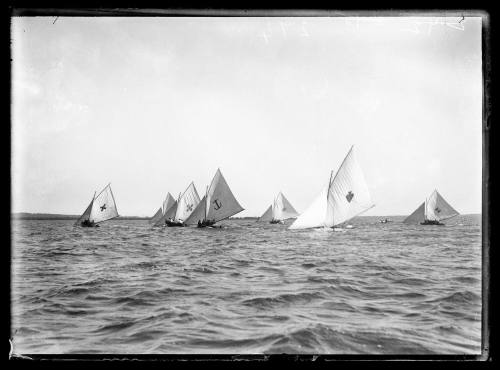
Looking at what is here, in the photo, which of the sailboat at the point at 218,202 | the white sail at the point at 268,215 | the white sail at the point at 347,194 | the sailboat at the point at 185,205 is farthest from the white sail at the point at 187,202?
the white sail at the point at 268,215

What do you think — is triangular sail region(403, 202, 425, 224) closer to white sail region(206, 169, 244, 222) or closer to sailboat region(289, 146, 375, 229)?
sailboat region(289, 146, 375, 229)

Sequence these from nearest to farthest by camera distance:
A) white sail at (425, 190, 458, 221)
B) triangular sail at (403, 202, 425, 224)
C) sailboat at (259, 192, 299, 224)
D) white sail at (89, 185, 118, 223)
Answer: white sail at (89, 185, 118, 223)
white sail at (425, 190, 458, 221)
triangular sail at (403, 202, 425, 224)
sailboat at (259, 192, 299, 224)

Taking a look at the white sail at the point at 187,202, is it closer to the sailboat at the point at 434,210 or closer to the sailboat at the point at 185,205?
the sailboat at the point at 185,205

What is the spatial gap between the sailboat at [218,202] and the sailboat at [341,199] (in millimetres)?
7101

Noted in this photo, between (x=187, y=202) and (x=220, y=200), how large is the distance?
37.7 ft

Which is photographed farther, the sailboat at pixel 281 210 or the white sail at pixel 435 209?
the sailboat at pixel 281 210

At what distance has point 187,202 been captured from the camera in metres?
46.9

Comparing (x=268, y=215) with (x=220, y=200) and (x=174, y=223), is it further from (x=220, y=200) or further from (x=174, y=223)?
(x=220, y=200)

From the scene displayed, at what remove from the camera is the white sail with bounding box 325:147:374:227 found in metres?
28.2

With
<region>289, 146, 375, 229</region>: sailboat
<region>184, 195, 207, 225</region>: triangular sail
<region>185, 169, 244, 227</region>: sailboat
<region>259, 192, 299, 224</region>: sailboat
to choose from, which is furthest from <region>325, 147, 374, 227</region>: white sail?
<region>259, 192, 299, 224</region>: sailboat

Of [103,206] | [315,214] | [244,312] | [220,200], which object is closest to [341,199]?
[315,214]

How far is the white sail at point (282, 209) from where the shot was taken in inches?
2431

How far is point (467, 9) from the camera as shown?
2.96 m
